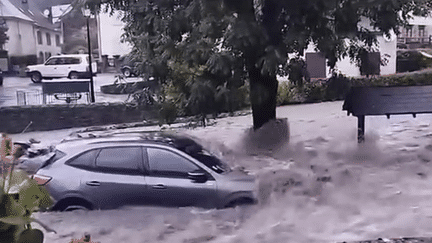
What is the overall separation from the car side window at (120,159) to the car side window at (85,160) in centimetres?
2

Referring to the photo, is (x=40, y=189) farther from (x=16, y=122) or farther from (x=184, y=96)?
(x=184, y=96)

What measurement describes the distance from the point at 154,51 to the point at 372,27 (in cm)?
116

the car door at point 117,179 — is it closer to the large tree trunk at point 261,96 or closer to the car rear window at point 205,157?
the car rear window at point 205,157

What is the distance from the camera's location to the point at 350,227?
2.26m

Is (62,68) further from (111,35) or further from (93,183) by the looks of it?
(93,183)

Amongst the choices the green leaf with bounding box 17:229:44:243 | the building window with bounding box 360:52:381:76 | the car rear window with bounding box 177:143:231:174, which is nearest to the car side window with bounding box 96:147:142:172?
the car rear window with bounding box 177:143:231:174

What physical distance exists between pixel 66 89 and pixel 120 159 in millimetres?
395

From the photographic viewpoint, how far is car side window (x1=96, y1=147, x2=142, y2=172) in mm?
2062

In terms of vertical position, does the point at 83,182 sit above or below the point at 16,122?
below

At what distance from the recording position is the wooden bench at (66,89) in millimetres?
1973

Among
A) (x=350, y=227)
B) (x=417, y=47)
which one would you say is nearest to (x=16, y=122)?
(x=350, y=227)

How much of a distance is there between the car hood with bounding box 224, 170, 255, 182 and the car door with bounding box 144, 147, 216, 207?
106 mm

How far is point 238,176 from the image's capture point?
221 cm

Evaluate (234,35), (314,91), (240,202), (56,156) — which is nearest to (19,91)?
(56,156)
